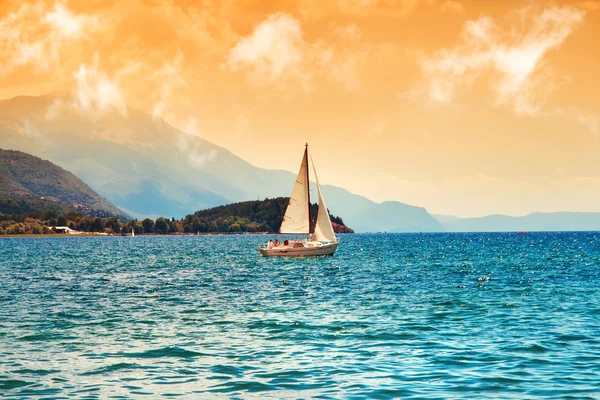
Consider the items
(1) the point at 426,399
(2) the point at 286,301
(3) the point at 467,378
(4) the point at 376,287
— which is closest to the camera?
(1) the point at 426,399

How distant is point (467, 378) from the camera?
23.8 metres

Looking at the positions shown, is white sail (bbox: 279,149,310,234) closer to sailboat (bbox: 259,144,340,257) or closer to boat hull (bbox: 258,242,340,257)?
sailboat (bbox: 259,144,340,257)

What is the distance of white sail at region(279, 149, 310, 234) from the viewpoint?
105938 millimetres

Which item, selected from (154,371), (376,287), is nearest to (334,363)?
(154,371)

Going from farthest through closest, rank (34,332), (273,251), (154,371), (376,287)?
(273,251) → (376,287) → (34,332) → (154,371)

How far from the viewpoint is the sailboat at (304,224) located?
106 metres

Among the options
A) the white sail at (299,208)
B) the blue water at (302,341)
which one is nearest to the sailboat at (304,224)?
the white sail at (299,208)

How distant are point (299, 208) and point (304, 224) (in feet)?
8.92

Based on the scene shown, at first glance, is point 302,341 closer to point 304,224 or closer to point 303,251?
point 304,224

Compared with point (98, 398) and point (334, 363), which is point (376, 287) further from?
point (98, 398)

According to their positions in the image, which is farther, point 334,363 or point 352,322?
point 352,322

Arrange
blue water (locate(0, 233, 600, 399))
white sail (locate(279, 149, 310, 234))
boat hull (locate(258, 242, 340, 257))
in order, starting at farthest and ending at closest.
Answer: boat hull (locate(258, 242, 340, 257)) → white sail (locate(279, 149, 310, 234)) → blue water (locate(0, 233, 600, 399))

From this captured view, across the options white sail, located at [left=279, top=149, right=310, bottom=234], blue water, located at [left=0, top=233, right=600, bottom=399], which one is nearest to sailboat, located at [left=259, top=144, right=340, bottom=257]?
white sail, located at [left=279, top=149, right=310, bottom=234]

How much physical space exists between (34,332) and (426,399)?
22.5 meters
